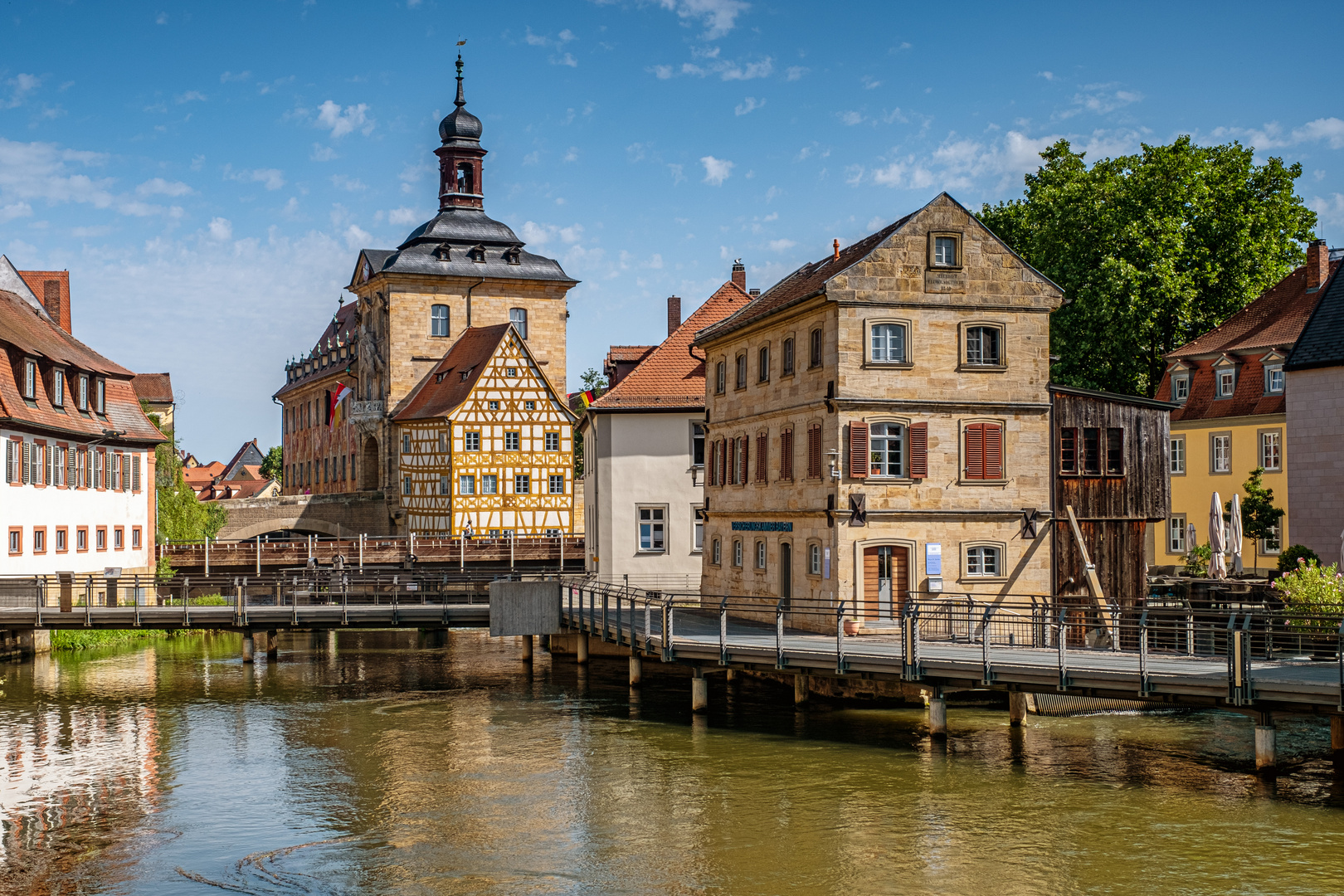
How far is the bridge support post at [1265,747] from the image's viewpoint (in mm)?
22812

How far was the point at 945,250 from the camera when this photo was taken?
3194cm

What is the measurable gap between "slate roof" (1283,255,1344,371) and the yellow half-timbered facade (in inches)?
1415

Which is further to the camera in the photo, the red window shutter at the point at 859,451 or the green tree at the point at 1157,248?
the green tree at the point at 1157,248

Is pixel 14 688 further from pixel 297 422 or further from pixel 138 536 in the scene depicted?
pixel 297 422

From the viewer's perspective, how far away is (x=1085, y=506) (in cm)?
3209

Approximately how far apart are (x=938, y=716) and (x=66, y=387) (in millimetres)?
33150

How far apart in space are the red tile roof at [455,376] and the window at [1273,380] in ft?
105

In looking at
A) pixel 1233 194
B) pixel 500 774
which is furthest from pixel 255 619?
pixel 1233 194

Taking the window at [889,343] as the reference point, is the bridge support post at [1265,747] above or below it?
below

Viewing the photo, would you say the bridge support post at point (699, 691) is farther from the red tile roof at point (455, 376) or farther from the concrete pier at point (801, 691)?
the red tile roof at point (455, 376)

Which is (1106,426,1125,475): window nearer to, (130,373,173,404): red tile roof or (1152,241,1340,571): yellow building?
(1152,241,1340,571): yellow building

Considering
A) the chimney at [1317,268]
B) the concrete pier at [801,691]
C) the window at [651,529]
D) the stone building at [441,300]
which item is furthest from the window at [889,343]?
the stone building at [441,300]

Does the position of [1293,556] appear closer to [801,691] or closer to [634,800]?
[801,691]

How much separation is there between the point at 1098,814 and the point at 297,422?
87.0 metres
